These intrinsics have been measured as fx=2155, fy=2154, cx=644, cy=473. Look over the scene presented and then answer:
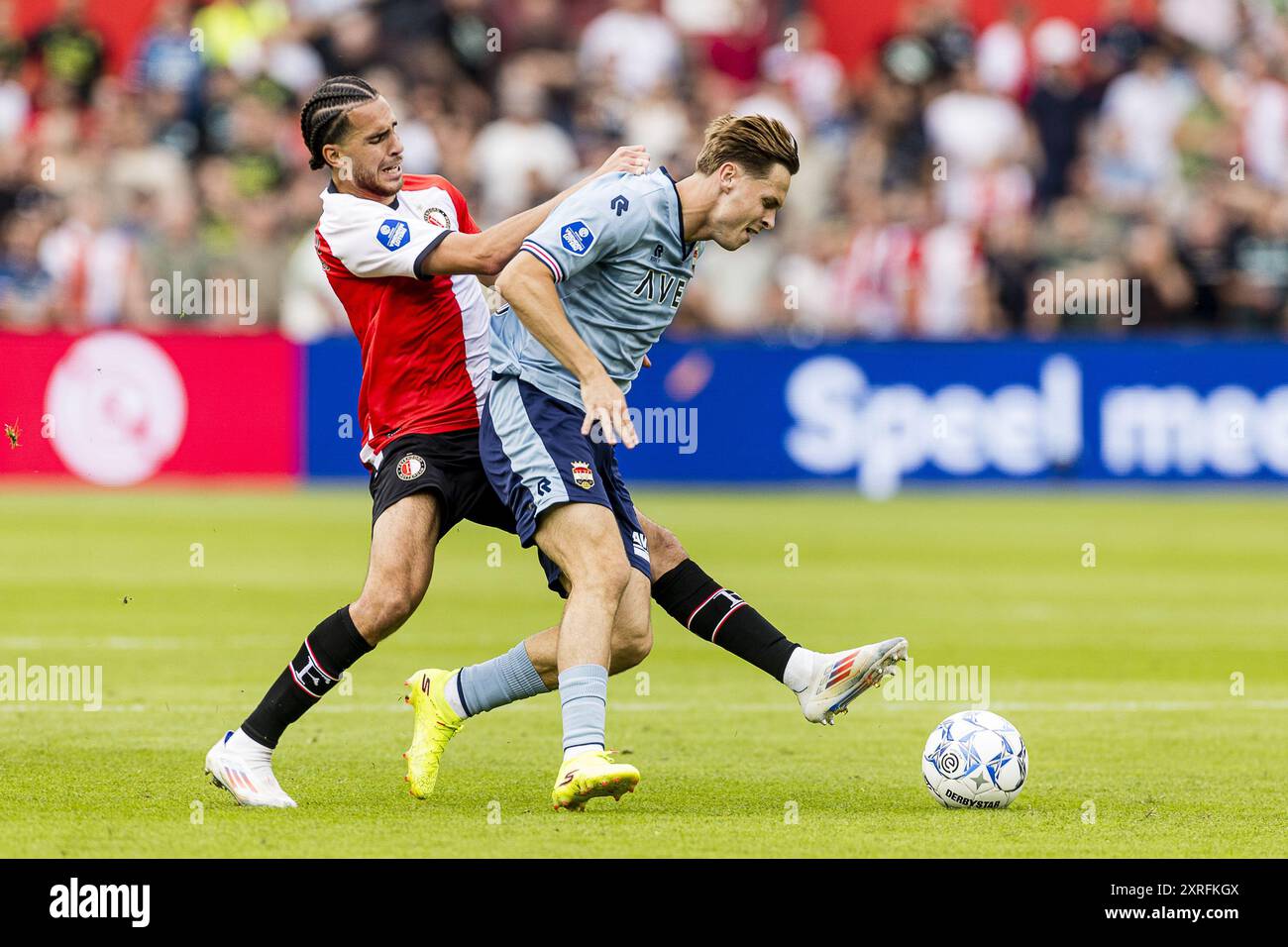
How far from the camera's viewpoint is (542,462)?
7.18 m

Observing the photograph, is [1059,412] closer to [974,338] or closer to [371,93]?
[974,338]

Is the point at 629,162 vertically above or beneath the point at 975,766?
above

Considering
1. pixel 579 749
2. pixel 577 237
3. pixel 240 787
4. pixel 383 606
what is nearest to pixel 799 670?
pixel 579 749

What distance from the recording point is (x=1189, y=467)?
67.7ft

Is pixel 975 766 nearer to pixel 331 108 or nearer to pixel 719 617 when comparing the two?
pixel 719 617

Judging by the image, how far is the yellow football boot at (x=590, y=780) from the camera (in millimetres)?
6621

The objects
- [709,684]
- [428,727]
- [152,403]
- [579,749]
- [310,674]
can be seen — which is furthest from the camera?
[152,403]

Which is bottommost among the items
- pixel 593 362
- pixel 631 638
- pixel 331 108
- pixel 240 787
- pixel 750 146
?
pixel 240 787

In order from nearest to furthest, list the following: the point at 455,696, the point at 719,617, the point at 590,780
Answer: the point at 590,780 → the point at 455,696 → the point at 719,617

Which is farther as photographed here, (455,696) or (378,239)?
(455,696)

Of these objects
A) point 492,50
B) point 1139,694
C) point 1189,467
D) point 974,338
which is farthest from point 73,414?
point 1139,694

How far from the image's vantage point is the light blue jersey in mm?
7055

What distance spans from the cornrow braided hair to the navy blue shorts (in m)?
1.03

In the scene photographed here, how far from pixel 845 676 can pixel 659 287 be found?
1.50m
